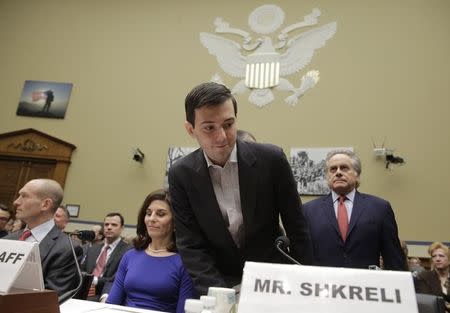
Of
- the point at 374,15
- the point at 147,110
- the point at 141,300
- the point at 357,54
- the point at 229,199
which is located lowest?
the point at 141,300

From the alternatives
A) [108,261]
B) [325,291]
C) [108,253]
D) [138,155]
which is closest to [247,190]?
[325,291]

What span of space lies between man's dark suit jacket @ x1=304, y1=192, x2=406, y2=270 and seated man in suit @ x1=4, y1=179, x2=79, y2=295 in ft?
4.40

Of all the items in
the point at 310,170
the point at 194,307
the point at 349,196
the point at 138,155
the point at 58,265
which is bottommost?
the point at 194,307

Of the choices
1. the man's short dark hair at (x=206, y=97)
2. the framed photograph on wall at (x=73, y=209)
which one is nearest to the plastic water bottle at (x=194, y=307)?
the man's short dark hair at (x=206, y=97)

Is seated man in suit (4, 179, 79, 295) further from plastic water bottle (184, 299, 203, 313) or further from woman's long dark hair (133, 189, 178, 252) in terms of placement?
plastic water bottle (184, 299, 203, 313)

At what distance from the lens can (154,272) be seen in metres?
1.82

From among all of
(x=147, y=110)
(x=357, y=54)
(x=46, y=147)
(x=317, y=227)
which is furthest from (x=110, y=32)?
(x=317, y=227)

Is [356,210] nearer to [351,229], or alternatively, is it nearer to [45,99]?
[351,229]

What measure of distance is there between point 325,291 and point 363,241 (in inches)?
56.5

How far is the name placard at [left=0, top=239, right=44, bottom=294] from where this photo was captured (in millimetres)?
1045

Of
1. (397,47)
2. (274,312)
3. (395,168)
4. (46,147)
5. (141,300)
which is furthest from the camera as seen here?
(46,147)

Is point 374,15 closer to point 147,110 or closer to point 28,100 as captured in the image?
point 147,110

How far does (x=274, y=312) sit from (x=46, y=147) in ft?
25.9

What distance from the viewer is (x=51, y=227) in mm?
2367
